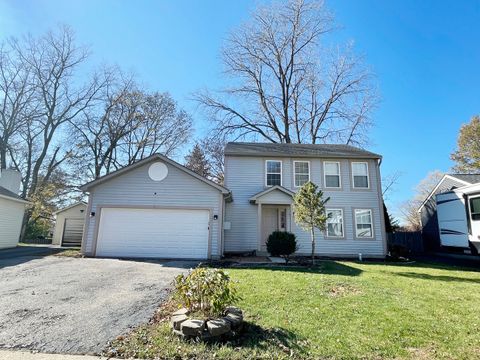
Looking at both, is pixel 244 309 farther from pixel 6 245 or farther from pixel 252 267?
pixel 6 245

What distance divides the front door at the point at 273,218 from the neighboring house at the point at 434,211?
34.6 ft

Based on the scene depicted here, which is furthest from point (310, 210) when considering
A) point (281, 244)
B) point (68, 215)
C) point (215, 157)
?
point (68, 215)

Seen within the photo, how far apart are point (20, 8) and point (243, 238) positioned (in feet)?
46.9

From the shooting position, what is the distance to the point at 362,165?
15750 millimetres

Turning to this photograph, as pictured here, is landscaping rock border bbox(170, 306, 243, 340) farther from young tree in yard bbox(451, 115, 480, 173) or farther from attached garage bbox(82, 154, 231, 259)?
young tree in yard bbox(451, 115, 480, 173)

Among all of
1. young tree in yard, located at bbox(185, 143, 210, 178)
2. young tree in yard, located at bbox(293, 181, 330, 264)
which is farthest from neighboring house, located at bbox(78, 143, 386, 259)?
young tree in yard, located at bbox(185, 143, 210, 178)

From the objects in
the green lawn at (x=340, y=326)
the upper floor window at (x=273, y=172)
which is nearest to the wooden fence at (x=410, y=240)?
the upper floor window at (x=273, y=172)

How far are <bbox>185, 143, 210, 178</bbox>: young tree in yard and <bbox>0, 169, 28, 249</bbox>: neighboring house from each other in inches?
562

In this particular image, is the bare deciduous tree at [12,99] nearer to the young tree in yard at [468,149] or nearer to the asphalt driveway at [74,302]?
the asphalt driveway at [74,302]

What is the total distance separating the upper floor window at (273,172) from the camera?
15.4 metres

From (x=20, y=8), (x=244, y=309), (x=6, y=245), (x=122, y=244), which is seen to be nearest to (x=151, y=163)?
(x=122, y=244)

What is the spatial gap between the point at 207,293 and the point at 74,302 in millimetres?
3004

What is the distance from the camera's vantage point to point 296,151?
16.1m

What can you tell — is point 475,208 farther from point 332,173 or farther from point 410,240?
point 410,240
